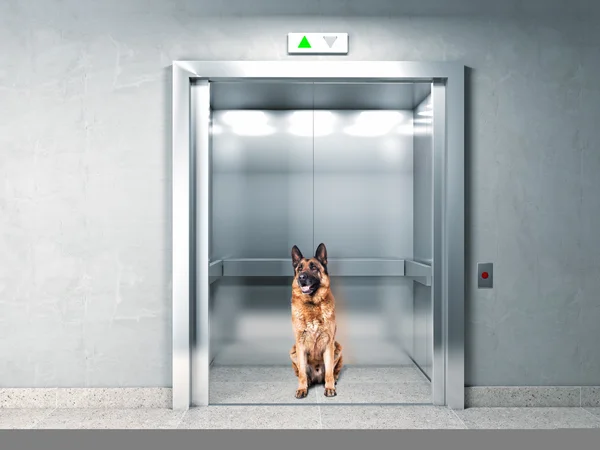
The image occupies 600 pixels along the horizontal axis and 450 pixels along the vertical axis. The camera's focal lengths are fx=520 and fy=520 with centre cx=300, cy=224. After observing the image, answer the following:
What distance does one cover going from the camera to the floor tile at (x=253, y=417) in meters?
3.00

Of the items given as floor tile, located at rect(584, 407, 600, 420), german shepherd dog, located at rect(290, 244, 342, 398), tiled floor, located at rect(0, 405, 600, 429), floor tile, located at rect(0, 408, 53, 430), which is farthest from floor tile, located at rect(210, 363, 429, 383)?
floor tile, located at rect(0, 408, 53, 430)

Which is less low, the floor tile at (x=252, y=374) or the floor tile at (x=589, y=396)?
the floor tile at (x=589, y=396)

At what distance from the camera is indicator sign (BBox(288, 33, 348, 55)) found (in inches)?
130

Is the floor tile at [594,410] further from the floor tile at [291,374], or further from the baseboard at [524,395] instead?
the floor tile at [291,374]

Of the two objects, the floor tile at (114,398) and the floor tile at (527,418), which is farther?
the floor tile at (114,398)

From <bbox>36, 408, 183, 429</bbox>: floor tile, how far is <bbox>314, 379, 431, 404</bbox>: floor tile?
1005 mm

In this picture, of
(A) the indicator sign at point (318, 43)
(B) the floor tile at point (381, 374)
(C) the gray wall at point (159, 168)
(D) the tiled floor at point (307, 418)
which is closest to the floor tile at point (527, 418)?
(D) the tiled floor at point (307, 418)

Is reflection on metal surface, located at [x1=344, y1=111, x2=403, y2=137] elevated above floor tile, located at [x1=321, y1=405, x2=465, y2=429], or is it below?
above

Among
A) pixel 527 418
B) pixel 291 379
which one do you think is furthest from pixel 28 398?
pixel 527 418

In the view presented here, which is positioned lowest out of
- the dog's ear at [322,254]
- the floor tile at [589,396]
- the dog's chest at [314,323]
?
the floor tile at [589,396]

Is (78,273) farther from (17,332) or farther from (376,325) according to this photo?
(376,325)

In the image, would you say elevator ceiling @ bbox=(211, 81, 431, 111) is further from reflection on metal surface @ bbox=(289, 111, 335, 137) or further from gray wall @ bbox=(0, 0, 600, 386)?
gray wall @ bbox=(0, 0, 600, 386)

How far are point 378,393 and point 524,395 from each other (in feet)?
3.10

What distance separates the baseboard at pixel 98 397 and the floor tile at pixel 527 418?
191 cm
